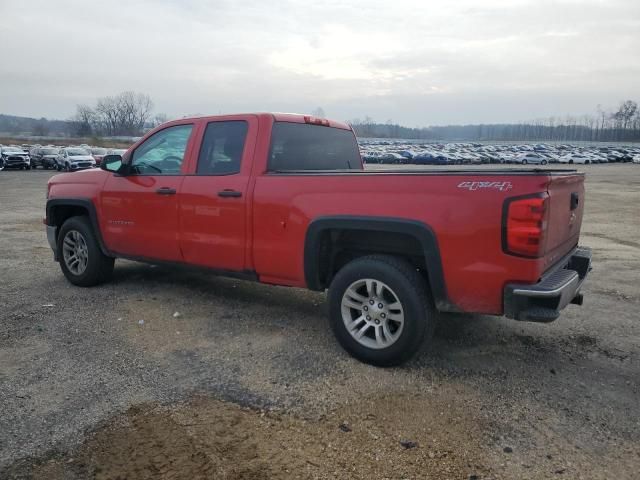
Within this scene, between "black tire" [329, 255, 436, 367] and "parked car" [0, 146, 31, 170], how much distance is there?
138 ft

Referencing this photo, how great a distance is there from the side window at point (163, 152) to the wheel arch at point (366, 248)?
6.14ft

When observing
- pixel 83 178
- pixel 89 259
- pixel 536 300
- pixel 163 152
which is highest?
pixel 163 152

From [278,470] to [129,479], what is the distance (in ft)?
2.55

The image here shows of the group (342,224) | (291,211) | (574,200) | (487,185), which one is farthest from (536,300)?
(291,211)

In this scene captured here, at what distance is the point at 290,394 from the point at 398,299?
1.04 metres

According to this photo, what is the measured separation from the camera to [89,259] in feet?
20.7

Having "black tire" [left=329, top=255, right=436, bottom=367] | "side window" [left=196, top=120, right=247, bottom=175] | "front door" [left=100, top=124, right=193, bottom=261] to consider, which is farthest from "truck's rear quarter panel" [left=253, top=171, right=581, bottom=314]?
"front door" [left=100, top=124, right=193, bottom=261]

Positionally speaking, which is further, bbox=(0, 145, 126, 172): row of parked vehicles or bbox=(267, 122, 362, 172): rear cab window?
bbox=(0, 145, 126, 172): row of parked vehicles

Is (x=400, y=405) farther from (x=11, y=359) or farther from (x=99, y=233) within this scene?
(x=99, y=233)

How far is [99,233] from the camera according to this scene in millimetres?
6234

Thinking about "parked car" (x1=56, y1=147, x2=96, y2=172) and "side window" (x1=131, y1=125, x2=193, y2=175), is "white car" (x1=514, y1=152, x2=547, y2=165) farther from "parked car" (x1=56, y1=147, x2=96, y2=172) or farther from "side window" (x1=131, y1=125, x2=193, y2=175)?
"side window" (x1=131, y1=125, x2=193, y2=175)

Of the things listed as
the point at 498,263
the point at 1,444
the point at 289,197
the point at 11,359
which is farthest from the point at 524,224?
the point at 11,359

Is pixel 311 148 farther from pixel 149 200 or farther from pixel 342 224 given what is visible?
pixel 149 200

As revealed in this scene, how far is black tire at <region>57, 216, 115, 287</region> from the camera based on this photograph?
632 centimetres
